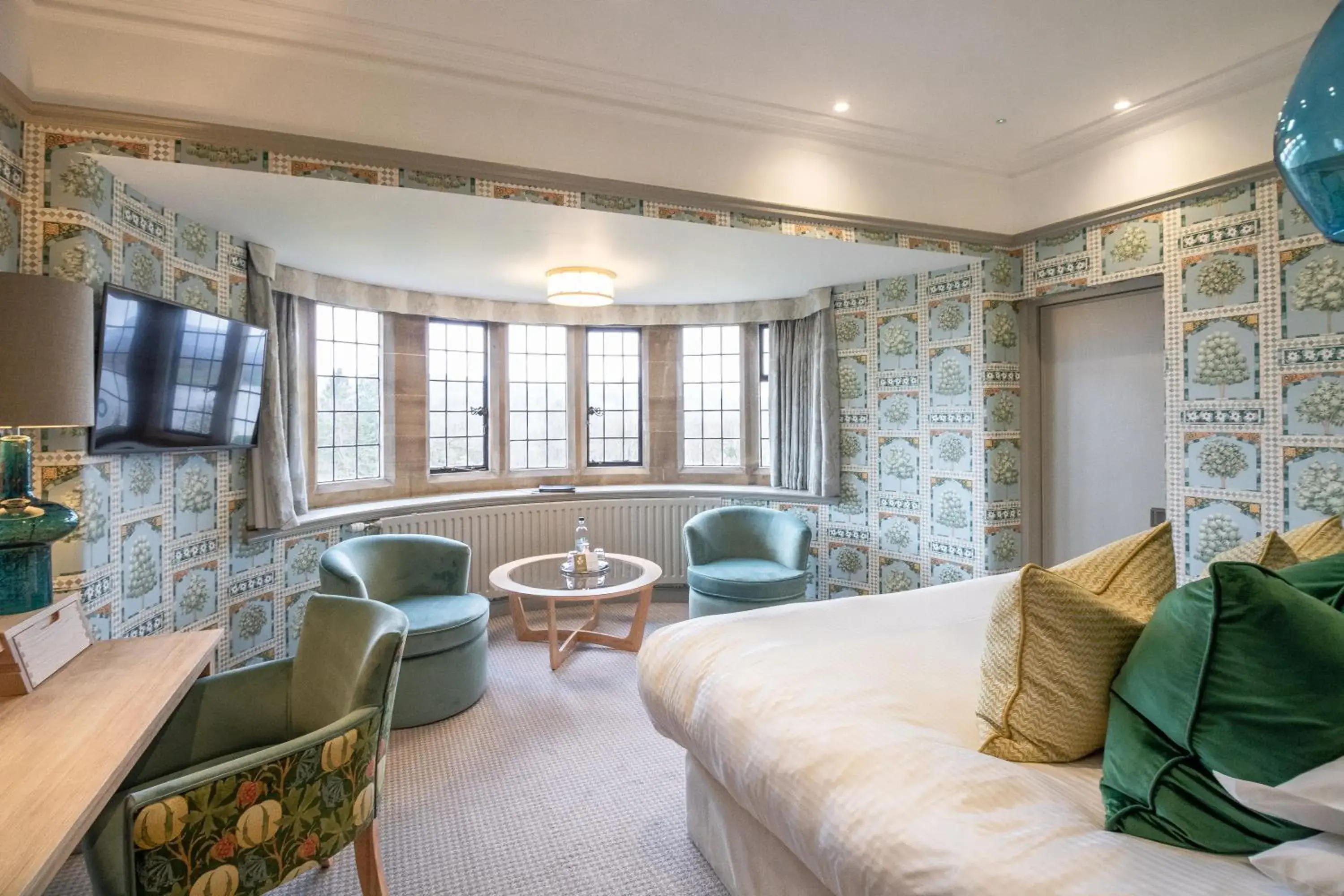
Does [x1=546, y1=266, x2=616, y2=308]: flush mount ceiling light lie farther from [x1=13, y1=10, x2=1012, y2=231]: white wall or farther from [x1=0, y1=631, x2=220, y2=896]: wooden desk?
[x1=0, y1=631, x2=220, y2=896]: wooden desk

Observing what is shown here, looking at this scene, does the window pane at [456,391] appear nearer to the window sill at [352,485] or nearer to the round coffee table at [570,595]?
the window sill at [352,485]

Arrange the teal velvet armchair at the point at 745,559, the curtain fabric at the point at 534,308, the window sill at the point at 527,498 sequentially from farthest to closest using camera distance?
the curtain fabric at the point at 534,308
the window sill at the point at 527,498
the teal velvet armchair at the point at 745,559

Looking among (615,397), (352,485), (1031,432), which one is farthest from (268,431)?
(1031,432)

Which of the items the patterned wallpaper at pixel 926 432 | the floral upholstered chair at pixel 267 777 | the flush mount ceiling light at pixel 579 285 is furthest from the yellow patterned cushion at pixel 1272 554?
the flush mount ceiling light at pixel 579 285

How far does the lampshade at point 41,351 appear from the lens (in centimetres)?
164

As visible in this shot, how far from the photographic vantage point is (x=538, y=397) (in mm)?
5641

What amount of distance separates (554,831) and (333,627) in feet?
3.58

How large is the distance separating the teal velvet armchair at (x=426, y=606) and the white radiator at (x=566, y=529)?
979 millimetres

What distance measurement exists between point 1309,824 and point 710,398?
5.06 metres

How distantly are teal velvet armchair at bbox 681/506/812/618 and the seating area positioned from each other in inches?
1.5

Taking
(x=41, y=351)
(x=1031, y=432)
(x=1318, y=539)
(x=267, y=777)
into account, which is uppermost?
(x=41, y=351)

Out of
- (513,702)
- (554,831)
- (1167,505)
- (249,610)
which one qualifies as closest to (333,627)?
(554,831)

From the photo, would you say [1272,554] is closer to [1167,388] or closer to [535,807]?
[1167,388]

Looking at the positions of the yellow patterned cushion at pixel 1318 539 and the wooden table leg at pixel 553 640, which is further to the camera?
the wooden table leg at pixel 553 640
